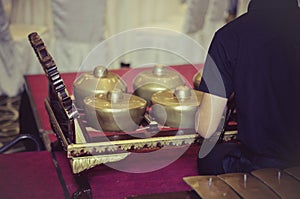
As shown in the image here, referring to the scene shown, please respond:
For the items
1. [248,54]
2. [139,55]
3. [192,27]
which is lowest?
[139,55]

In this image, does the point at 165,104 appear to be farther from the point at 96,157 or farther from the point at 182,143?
the point at 96,157

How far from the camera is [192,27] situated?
3.67m

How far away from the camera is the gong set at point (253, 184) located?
4.51 feet

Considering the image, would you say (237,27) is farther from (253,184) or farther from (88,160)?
(88,160)

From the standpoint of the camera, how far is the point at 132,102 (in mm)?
1693

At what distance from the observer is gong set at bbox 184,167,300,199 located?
1373 mm

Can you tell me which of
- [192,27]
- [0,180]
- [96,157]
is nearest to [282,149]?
[96,157]

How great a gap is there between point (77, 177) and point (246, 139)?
51cm

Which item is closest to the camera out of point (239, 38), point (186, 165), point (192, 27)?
point (239, 38)

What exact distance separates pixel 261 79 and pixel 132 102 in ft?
1.43

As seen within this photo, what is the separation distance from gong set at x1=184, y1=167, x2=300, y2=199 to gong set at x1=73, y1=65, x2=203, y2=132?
0.28 meters

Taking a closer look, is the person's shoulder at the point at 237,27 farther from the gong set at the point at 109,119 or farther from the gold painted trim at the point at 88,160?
the gold painted trim at the point at 88,160

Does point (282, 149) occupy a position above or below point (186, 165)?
above

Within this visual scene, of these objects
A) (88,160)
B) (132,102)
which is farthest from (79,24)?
(88,160)
